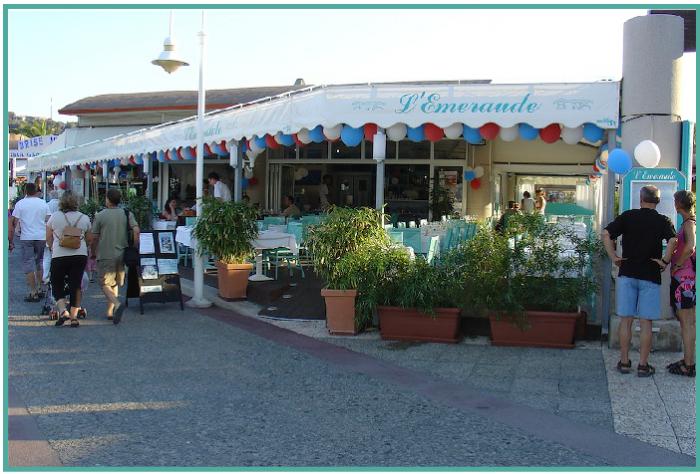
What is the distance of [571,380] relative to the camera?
6602 millimetres

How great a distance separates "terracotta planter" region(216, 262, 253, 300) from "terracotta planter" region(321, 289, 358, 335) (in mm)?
2543

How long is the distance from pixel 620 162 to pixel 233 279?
5756mm

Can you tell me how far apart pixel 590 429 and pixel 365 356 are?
2822 millimetres

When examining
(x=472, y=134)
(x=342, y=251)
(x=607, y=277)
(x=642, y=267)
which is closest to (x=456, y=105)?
(x=472, y=134)

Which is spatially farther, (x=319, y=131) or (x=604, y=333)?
(x=319, y=131)

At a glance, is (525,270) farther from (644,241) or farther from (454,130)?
(454,130)

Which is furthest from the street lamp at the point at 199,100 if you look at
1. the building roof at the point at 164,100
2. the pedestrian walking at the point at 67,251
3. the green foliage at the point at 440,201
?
the building roof at the point at 164,100

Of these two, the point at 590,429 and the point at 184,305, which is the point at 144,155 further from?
the point at 590,429

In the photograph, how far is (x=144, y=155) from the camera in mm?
17719

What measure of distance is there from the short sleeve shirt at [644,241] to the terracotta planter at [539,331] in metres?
1.20

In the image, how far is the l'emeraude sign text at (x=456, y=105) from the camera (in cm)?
879

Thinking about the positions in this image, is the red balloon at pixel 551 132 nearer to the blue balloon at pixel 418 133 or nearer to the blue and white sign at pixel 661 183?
the blue and white sign at pixel 661 183

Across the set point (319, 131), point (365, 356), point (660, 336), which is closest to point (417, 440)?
point (365, 356)

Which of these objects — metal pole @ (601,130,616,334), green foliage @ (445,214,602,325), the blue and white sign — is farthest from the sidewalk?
the blue and white sign
